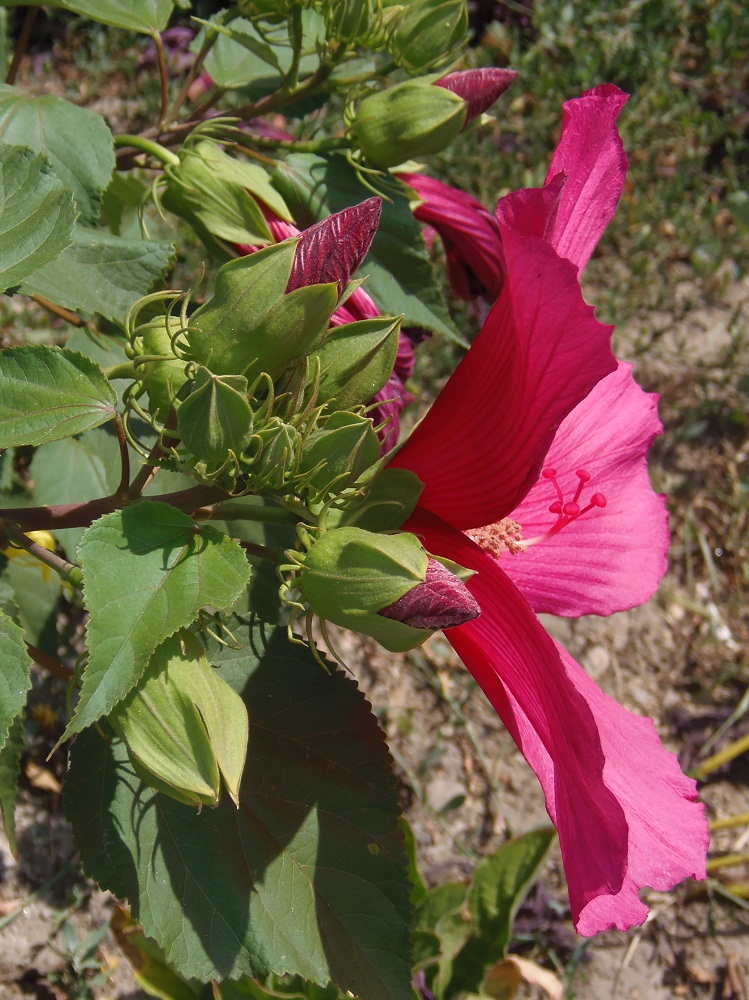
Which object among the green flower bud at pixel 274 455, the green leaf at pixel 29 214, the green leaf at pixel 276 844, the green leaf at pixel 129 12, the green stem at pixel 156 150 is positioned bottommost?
the green leaf at pixel 276 844

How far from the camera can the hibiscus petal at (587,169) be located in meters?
0.90

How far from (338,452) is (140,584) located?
0.67ft

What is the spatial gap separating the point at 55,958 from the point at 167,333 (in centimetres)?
135

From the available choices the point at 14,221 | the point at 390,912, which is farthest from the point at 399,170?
the point at 390,912

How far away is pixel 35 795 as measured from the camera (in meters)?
1.90

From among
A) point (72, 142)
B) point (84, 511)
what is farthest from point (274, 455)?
point (72, 142)

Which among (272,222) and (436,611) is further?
(272,222)

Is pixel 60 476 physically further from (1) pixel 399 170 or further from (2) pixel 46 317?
(2) pixel 46 317

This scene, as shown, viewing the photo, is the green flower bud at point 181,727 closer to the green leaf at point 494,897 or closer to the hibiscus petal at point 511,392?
the hibiscus petal at point 511,392

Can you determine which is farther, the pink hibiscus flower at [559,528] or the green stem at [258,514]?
the green stem at [258,514]

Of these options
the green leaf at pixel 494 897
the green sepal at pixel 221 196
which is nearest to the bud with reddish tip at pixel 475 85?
the green sepal at pixel 221 196

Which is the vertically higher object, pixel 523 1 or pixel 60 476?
pixel 523 1

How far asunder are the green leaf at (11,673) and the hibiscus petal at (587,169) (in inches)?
23.6

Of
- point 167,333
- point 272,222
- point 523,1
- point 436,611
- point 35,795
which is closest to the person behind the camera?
point 436,611
